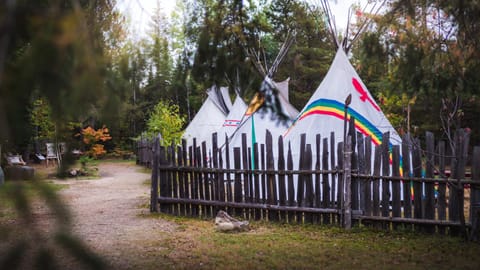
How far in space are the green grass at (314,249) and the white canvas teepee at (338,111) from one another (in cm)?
219

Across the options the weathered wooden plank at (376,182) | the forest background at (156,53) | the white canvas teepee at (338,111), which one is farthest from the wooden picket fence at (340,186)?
the white canvas teepee at (338,111)

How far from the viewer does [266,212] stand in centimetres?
678

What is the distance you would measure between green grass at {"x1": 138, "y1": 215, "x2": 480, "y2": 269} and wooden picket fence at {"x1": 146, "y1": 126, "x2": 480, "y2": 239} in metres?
0.22

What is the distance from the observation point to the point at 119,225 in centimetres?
679

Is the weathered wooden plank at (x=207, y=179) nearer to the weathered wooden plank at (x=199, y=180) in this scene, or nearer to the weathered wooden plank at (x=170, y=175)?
the weathered wooden plank at (x=199, y=180)

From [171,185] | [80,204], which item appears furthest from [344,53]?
[80,204]

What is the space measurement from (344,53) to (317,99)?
1.05 meters

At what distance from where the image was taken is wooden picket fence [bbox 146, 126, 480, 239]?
5.36 meters

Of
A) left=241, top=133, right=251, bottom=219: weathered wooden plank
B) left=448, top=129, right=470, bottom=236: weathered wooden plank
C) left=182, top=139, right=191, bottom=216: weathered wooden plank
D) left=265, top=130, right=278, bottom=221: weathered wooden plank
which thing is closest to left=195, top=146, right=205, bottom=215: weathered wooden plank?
left=182, top=139, right=191, bottom=216: weathered wooden plank

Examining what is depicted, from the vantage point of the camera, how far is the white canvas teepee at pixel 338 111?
302 inches

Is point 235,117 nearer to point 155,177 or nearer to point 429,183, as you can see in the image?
point 155,177

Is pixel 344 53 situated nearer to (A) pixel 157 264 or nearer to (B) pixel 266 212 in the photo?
(B) pixel 266 212

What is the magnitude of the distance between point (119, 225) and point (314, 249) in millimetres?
3190

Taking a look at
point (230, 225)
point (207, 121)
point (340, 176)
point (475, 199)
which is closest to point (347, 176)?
point (340, 176)
